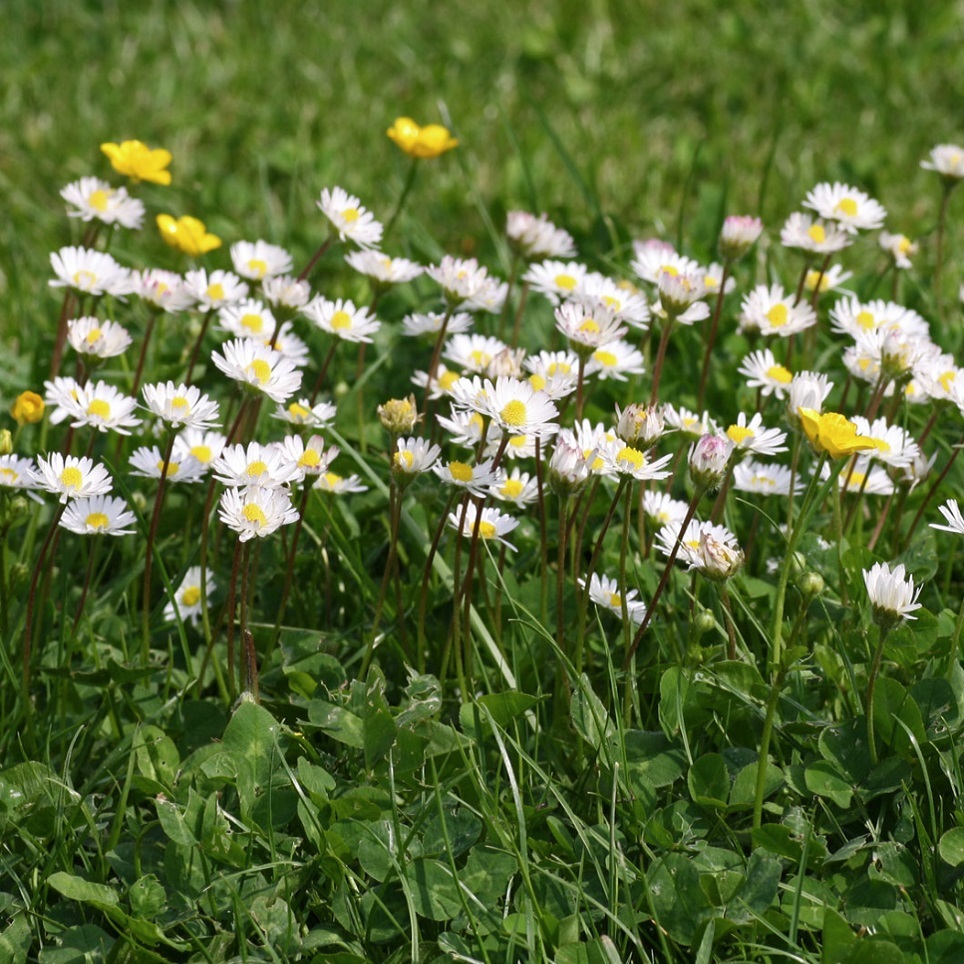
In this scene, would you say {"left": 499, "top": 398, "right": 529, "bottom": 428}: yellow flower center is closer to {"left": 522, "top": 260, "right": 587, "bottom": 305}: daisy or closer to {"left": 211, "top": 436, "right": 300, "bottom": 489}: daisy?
{"left": 211, "top": 436, "right": 300, "bottom": 489}: daisy

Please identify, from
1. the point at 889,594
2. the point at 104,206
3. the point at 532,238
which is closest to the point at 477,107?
the point at 532,238

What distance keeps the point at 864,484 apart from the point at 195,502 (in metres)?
1.07

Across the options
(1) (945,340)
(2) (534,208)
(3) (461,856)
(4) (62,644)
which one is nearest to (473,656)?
(3) (461,856)

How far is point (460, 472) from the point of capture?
1697 millimetres

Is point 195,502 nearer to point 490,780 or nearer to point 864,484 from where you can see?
point 490,780

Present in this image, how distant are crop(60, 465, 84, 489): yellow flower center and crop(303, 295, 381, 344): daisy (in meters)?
0.55

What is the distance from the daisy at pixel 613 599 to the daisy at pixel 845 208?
815 millimetres

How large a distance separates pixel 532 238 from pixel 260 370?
2.27ft

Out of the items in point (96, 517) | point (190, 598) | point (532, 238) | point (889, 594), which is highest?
point (532, 238)

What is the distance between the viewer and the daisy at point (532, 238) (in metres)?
2.32

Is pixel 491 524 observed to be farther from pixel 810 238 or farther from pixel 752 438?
pixel 810 238

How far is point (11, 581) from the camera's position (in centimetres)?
191

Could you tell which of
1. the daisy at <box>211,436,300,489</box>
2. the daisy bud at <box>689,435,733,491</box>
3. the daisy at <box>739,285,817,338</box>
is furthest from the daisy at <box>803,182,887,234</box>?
the daisy at <box>211,436,300,489</box>

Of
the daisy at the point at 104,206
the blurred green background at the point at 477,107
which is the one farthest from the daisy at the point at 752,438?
the blurred green background at the point at 477,107
